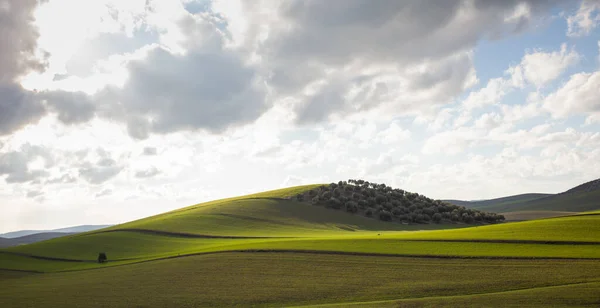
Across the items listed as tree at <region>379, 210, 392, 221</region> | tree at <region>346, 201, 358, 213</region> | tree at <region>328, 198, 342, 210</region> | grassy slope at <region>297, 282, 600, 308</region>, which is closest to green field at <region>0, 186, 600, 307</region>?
grassy slope at <region>297, 282, 600, 308</region>

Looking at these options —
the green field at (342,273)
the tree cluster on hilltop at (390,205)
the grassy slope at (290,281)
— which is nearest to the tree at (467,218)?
the tree cluster on hilltop at (390,205)

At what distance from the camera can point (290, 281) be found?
35.8m

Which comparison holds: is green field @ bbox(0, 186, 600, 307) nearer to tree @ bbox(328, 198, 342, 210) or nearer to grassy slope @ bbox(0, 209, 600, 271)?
grassy slope @ bbox(0, 209, 600, 271)

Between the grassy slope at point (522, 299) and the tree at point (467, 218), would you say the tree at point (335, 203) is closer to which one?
the tree at point (467, 218)

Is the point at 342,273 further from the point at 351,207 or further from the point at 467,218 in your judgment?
the point at 467,218

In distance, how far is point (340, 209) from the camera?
10481cm

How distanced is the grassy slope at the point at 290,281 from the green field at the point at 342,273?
0.26 feet

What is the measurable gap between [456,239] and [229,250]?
25.1 m

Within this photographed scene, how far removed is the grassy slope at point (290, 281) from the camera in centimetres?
3070

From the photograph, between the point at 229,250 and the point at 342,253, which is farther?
the point at 229,250

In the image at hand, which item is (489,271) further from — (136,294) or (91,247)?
(91,247)

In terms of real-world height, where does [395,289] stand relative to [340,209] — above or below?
below

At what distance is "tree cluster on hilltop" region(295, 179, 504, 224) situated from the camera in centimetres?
10301

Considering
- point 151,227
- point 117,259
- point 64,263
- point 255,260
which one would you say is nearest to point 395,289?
point 255,260
